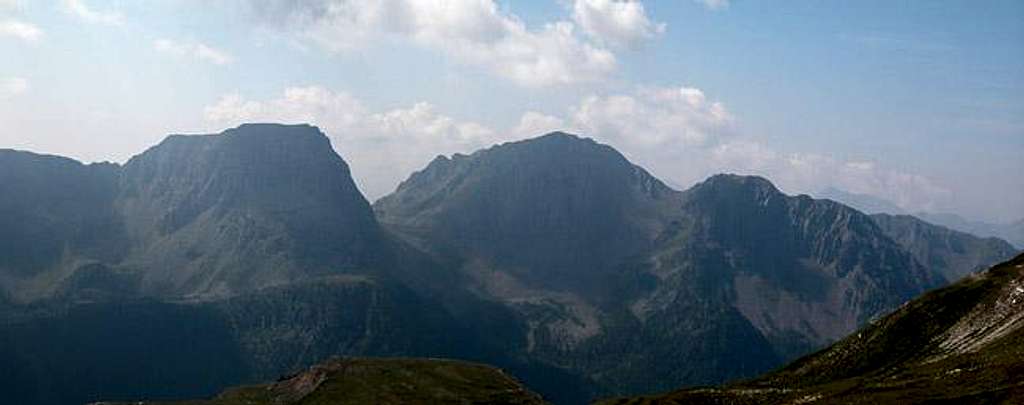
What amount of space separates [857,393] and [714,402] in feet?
72.0

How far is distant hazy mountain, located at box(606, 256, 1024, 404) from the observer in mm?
119106

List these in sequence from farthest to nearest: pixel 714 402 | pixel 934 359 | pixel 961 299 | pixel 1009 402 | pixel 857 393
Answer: pixel 961 299 → pixel 934 359 → pixel 714 402 → pixel 857 393 → pixel 1009 402

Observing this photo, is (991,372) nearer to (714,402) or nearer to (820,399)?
(820,399)

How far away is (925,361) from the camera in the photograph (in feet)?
516

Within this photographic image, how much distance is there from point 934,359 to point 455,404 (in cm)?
9569

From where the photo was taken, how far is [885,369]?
16375cm

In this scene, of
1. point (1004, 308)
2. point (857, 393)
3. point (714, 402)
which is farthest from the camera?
point (1004, 308)

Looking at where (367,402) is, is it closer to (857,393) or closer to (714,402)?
(714,402)

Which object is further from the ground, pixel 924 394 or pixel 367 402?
pixel 924 394

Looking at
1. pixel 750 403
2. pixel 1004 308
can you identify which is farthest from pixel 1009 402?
pixel 1004 308

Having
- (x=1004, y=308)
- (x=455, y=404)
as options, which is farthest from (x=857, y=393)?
(x=455, y=404)

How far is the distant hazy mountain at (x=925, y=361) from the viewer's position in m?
119

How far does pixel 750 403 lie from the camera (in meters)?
138

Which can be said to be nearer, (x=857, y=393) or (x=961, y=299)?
(x=857, y=393)
